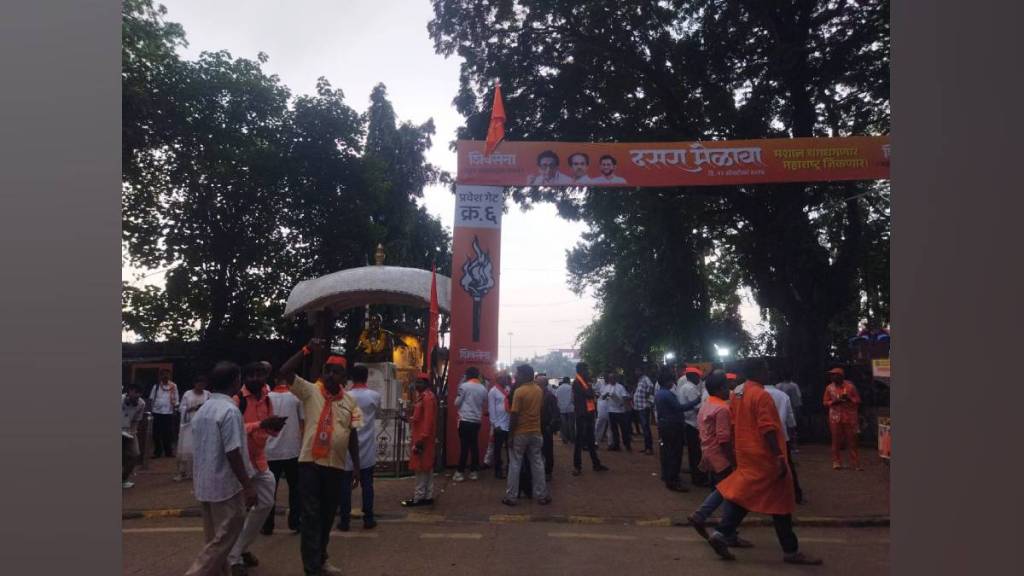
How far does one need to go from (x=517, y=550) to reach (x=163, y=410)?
35.6 feet

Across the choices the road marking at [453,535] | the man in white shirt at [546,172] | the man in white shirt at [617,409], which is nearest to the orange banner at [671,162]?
the man in white shirt at [546,172]

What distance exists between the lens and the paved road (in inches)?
245

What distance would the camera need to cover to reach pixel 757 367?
660 centimetres

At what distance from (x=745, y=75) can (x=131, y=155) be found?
15673 millimetres

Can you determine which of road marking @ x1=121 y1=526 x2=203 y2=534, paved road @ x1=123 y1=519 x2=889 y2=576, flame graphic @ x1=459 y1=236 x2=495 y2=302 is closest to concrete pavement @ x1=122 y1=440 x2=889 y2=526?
paved road @ x1=123 y1=519 x2=889 y2=576

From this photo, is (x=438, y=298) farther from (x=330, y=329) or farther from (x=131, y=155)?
(x=131, y=155)

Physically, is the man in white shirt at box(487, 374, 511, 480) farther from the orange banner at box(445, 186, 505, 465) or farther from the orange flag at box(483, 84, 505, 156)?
the orange flag at box(483, 84, 505, 156)

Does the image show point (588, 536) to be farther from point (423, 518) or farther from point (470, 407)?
point (470, 407)

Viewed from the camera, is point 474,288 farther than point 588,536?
Yes

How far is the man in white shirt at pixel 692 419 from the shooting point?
10.3 meters

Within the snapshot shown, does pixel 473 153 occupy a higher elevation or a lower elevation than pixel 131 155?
lower

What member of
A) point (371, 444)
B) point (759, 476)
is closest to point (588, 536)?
point (759, 476)

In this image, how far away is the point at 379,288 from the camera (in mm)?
13500

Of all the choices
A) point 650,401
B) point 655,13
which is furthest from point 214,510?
point 655,13
